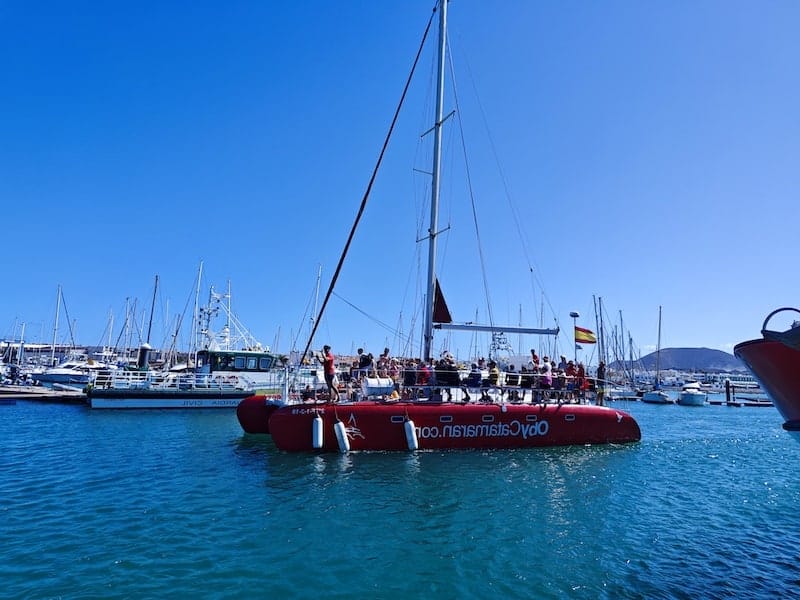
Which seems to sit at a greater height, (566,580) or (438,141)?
(438,141)

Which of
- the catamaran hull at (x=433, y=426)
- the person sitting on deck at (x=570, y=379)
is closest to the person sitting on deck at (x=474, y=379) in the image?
the catamaran hull at (x=433, y=426)

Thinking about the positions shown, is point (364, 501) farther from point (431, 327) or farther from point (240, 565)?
point (431, 327)

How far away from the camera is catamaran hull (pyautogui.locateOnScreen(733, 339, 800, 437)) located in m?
7.20

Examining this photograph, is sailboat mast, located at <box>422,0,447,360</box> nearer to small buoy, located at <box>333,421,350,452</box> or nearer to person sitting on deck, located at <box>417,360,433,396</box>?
person sitting on deck, located at <box>417,360,433,396</box>

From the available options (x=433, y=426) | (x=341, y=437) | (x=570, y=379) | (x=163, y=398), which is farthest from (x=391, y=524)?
(x=163, y=398)

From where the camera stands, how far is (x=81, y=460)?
1527 centimetres

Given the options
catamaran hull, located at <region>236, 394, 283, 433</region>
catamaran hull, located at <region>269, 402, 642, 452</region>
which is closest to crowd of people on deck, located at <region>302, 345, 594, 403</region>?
catamaran hull, located at <region>269, 402, 642, 452</region>

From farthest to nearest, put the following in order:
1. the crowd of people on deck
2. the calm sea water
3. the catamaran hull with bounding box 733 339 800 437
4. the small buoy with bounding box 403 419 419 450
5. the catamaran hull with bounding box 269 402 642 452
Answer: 1. the crowd of people on deck
2. the small buoy with bounding box 403 419 419 450
3. the catamaran hull with bounding box 269 402 642 452
4. the catamaran hull with bounding box 733 339 800 437
5. the calm sea water

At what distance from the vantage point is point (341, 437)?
15.2 m

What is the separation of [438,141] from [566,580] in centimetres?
1661

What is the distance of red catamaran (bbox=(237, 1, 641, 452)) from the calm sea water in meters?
0.54

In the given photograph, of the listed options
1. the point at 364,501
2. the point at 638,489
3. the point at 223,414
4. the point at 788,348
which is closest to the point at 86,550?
the point at 364,501

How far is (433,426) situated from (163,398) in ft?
75.3

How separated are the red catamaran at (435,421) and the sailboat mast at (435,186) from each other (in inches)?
1.6
